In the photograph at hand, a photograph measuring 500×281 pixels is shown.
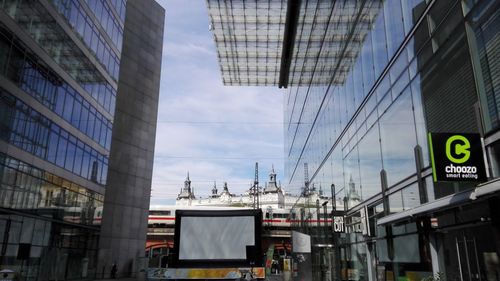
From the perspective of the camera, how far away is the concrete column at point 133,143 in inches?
1719

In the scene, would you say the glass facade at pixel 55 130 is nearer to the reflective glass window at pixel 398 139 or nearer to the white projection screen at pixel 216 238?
the white projection screen at pixel 216 238

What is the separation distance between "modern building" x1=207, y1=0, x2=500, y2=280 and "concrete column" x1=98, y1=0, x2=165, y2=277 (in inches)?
878

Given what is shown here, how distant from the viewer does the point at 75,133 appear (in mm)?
33469

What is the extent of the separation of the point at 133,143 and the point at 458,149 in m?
42.5

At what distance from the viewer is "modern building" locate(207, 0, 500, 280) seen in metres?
8.52

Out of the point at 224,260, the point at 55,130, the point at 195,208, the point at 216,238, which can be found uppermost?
the point at 195,208

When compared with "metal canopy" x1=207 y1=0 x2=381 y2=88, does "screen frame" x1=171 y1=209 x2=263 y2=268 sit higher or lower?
→ lower

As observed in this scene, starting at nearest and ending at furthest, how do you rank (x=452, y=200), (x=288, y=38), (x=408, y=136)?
(x=452, y=200)
(x=408, y=136)
(x=288, y=38)

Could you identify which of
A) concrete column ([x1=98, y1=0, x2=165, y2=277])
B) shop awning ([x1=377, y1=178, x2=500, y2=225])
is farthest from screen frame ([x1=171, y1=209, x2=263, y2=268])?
concrete column ([x1=98, y1=0, x2=165, y2=277])

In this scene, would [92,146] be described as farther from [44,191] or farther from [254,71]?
[254,71]

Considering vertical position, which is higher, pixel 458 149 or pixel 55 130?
pixel 55 130

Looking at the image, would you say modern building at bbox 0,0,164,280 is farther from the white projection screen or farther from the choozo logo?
the choozo logo

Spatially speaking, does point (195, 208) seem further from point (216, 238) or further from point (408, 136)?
point (408, 136)

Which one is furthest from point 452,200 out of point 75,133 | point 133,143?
point 133,143
